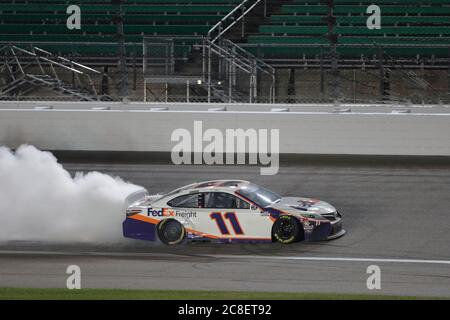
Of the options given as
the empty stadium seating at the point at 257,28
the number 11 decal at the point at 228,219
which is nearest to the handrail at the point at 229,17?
the empty stadium seating at the point at 257,28

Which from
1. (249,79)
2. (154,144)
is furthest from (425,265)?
(249,79)

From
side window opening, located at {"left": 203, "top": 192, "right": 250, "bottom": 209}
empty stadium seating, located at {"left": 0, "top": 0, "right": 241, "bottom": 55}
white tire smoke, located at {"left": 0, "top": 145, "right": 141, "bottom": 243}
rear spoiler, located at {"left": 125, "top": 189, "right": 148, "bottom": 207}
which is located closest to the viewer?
side window opening, located at {"left": 203, "top": 192, "right": 250, "bottom": 209}

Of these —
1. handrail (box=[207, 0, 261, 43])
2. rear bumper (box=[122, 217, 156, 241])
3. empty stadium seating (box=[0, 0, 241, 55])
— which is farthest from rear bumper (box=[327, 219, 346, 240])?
empty stadium seating (box=[0, 0, 241, 55])

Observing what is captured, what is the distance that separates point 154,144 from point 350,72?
6400mm

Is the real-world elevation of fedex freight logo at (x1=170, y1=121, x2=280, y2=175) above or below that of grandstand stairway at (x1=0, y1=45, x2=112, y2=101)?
below

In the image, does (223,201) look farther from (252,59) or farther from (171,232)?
(252,59)

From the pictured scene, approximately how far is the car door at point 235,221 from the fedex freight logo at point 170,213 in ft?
0.50

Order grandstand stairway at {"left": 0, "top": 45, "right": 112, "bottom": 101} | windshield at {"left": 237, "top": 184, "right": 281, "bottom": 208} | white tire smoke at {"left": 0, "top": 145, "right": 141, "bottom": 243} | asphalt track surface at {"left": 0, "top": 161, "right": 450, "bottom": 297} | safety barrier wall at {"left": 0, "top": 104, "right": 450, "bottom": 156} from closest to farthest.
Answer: asphalt track surface at {"left": 0, "top": 161, "right": 450, "bottom": 297}, windshield at {"left": 237, "top": 184, "right": 281, "bottom": 208}, white tire smoke at {"left": 0, "top": 145, "right": 141, "bottom": 243}, safety barrier wall at {"left": 0, "top": 104, "right": 450, "bottom": 156}, grandstand stairway at {"left": 0, "top": 45, "right": 112, "bottom": 101}

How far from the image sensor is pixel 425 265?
1266 centimetres

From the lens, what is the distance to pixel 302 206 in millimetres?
13938

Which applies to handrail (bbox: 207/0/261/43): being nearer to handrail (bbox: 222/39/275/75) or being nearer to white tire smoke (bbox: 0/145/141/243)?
handrail (bbox: 222/39/275/75)

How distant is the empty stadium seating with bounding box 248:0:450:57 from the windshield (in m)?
11.3

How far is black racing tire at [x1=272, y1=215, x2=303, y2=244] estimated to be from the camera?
13.7 meters

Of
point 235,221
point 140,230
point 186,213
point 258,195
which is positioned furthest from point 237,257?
point 140,230
